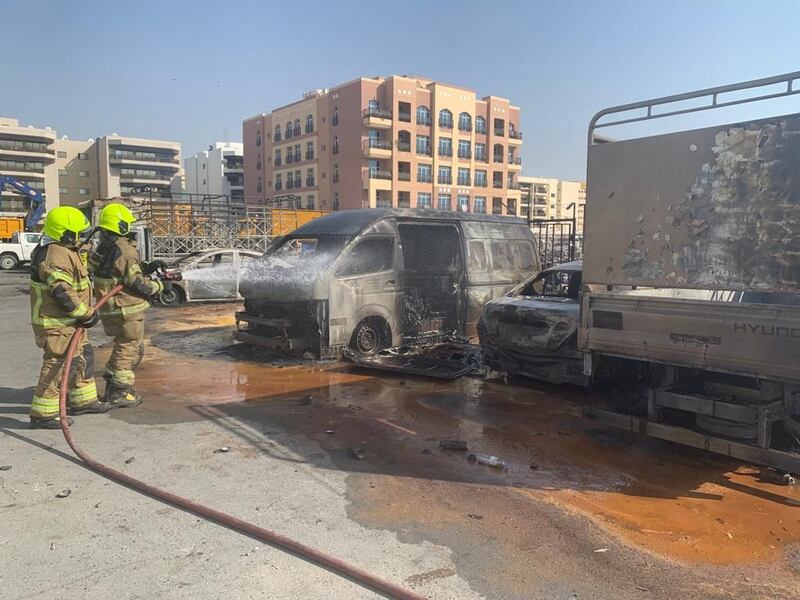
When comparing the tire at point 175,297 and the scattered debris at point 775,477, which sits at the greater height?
the tire at point 175,297

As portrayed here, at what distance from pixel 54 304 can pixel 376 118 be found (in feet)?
192

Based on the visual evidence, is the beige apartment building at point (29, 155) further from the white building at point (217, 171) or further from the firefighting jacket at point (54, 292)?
the firefighting jacket at point (54, 292)

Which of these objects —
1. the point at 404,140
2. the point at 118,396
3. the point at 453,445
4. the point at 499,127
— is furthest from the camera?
the point at 499,127

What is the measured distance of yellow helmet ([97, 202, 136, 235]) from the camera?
585 cm

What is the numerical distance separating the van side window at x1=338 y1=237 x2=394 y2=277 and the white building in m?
80.3

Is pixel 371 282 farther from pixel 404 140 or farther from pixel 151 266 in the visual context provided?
pixel 404 140

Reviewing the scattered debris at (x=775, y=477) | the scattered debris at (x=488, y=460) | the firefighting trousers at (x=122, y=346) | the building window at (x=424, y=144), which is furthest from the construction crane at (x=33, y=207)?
the scattered debris at (x=775, y=477)

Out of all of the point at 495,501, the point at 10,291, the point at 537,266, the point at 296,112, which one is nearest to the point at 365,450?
the point at 495,501

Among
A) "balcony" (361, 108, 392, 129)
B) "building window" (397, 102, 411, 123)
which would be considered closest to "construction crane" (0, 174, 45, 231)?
"balcony" (361, 108, 392, 129)

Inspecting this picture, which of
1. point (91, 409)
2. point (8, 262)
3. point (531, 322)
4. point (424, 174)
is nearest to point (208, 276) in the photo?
point (91, 409)

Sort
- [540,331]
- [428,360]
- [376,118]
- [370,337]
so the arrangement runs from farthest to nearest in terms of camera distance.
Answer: [376,118] < [370,337] < [428,360] < [540,331]

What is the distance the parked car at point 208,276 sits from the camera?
591 inches

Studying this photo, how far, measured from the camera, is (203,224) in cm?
2708

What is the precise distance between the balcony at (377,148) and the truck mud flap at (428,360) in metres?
54.8
